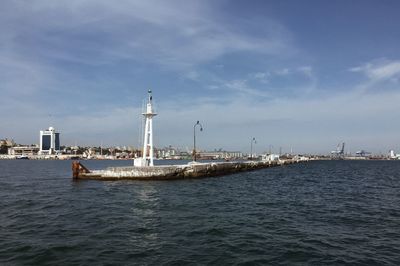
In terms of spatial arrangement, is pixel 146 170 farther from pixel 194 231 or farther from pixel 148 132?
pixel 194 231

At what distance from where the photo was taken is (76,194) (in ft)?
106

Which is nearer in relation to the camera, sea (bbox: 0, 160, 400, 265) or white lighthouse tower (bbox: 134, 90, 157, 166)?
sea (bbox: 0, 160, 400, 265)

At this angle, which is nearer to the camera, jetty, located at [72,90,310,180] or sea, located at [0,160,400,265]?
sea, located at [0,160,400,265]

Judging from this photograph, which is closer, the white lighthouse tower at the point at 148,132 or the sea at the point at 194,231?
the sea at the point at 194,231

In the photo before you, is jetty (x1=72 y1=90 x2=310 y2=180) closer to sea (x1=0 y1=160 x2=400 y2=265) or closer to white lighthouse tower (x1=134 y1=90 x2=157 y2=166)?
Answer: white lighthouse tower (x1=134 y1=90 x2=157 y2=166)

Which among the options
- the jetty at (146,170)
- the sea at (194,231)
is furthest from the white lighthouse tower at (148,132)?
the sea at (194,231)

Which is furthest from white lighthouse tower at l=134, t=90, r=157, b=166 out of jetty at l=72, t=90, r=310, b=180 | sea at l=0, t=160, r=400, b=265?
sea at l=0, t=160, r=400, b=265

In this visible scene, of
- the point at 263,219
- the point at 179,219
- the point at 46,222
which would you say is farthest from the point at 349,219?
the point at 46,222

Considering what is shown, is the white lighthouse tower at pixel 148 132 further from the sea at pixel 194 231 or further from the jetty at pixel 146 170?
the sea at pixel 194 231

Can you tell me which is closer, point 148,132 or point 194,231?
point 194,231

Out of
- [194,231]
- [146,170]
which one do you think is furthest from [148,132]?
[194,231]

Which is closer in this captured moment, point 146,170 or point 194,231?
point 194,231

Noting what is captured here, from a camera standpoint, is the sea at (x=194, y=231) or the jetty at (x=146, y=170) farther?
the jetty at (x=146, y=170)

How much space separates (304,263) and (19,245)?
10.6 metres
